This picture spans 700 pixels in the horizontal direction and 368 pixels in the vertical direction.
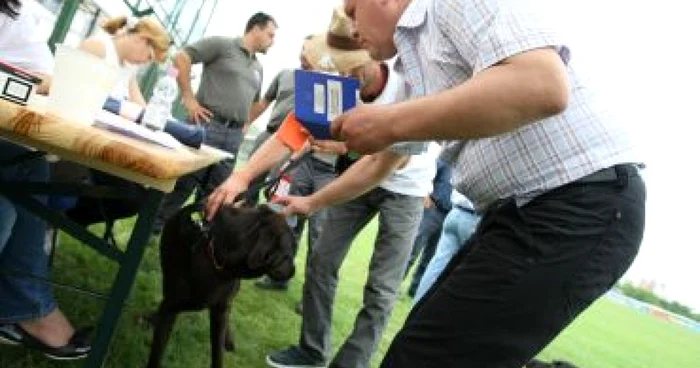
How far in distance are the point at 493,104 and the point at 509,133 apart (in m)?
0.30

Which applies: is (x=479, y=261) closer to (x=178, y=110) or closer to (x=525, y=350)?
(x=525, y=350)

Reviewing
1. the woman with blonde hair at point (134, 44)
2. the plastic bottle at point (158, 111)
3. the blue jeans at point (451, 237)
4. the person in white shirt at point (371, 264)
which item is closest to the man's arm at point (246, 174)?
the plastic bottle at point (158, 111)

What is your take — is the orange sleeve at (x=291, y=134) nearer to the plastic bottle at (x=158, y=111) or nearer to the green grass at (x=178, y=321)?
the plastic bottle at (x=158, y=111)

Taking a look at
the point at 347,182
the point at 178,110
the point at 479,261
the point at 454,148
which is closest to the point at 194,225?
the point at 347,182

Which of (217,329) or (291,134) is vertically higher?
(291,134)

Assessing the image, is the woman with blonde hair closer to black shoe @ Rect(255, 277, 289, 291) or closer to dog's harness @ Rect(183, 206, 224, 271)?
black shoe @ Rect(255, 277, 289, 291)

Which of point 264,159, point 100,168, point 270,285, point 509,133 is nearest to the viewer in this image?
point 509,133

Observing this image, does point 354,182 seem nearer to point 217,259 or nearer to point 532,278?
point 217,259

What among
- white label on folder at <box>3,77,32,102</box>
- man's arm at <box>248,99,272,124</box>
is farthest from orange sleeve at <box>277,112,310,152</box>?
man's arm at <box>248,99,272,124</box>

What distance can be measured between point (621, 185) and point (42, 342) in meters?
1.90

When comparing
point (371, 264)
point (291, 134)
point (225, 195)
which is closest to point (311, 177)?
point (371, 264)

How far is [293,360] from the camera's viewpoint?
3244mm

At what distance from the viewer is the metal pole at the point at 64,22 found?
18.0 feet

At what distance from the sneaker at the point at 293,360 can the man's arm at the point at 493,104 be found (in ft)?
7.39
